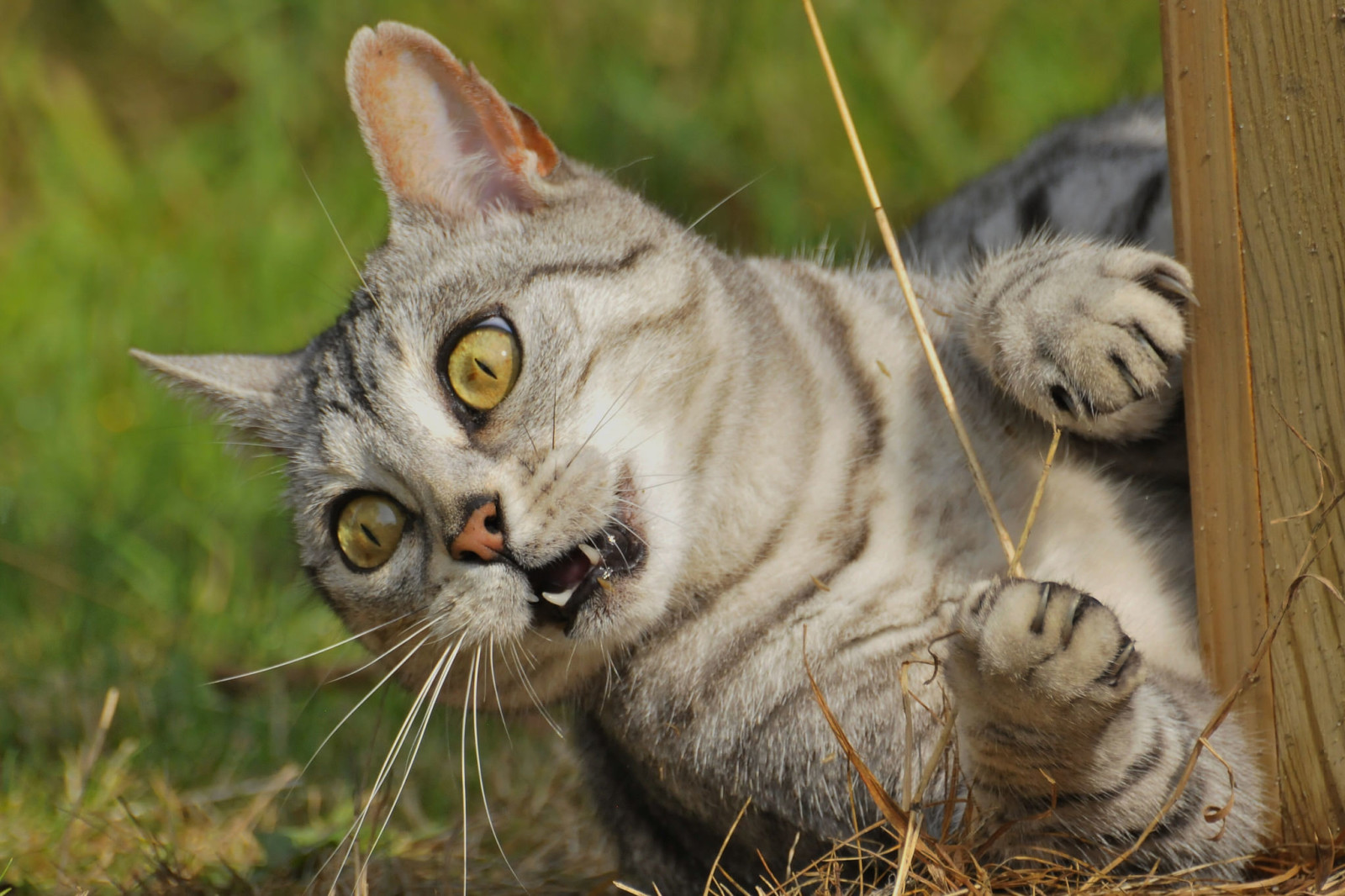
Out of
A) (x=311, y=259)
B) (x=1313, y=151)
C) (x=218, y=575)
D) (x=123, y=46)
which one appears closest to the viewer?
(x=1313, y=151)

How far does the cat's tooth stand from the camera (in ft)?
5.80

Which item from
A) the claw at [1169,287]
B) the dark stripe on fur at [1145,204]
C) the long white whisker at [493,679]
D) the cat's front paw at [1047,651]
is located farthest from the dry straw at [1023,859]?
the dark stripe on fur at [1145,204]

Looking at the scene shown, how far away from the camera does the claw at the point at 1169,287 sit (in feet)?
5.33

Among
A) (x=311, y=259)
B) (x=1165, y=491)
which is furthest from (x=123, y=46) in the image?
(x=1165, y=491)

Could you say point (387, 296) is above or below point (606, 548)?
above

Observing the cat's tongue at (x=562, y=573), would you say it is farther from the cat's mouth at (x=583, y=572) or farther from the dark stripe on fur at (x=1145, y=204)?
the dark stripe on fur at (x=1145, y=204)

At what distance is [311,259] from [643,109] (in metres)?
1.45

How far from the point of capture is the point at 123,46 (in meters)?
5.62

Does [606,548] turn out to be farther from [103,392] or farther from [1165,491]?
[103,392]

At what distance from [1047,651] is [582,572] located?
2.27ft

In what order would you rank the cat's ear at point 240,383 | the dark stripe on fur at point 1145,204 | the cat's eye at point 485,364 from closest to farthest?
the cat's eye at point 485,364 < the cat's ear at point 240,383 < the dark stripe on fur at point 1145,204

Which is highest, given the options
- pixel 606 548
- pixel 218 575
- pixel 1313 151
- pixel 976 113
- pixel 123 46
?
pixel 976 113

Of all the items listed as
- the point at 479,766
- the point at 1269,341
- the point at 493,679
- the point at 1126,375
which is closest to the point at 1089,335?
the point at 1126,375

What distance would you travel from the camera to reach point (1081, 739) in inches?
59.6
